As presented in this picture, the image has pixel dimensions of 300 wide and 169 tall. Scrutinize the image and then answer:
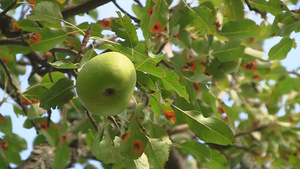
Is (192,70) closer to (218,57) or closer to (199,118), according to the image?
(218,57)

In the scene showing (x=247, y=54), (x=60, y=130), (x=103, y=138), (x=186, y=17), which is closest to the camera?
(x=103, y=138)

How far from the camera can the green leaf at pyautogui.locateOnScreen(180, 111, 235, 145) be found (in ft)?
→ 3.97

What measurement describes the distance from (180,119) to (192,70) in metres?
0.47

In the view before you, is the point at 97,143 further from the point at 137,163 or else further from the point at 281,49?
the point at 281,49

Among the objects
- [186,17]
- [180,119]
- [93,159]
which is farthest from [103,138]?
[93,159]

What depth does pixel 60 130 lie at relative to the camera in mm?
1975

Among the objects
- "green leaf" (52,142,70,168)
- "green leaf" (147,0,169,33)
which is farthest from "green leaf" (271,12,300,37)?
"green leaf" (52,142,70,168)

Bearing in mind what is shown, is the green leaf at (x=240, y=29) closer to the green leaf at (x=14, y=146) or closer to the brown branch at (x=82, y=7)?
the brown branch at (x=82, y=7)

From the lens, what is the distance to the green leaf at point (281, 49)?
157 centimetres

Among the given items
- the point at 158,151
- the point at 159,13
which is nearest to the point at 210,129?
the point at 158,151

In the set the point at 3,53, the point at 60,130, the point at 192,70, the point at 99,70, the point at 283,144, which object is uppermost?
the point at 99,70

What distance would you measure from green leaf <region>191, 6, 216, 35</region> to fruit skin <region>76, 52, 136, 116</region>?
713 mm

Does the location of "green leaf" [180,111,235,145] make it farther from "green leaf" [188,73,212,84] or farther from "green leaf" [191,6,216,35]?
"green leaf" [191,6,216,35]

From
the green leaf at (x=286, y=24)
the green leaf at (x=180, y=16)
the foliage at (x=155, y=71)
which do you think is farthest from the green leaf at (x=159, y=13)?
the green leaf at (x=286, y=24)
